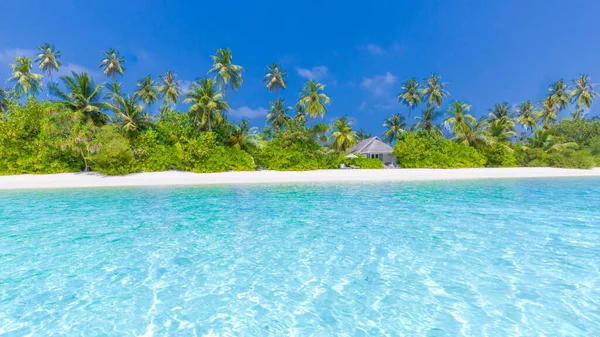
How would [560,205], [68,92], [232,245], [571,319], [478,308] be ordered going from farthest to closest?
[68,92], [560,205], [232,245], [478,308], [571,319]

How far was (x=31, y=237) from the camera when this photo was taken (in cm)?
700

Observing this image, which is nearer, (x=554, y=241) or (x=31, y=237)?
(x=554, y=241)

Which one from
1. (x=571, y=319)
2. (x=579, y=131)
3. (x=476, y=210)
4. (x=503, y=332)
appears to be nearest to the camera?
(x=503, y=332)

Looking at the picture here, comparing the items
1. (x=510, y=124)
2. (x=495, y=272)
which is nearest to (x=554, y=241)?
(x=495, y=272)

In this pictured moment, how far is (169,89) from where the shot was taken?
131 ft

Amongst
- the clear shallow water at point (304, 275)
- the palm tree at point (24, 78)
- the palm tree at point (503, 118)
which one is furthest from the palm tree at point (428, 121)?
the palm tree at point (24, 78)

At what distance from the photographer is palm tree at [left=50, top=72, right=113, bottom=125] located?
24406mm

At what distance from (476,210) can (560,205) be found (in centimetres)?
376

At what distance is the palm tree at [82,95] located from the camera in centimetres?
2441

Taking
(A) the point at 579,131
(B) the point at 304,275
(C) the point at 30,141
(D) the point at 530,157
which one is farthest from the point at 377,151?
(B) the point at 304,275

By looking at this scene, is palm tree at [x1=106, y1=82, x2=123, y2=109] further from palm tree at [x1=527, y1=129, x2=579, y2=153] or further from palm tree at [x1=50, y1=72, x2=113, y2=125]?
palm tree at [x1=527, y1=129, x2=579, y2=153]

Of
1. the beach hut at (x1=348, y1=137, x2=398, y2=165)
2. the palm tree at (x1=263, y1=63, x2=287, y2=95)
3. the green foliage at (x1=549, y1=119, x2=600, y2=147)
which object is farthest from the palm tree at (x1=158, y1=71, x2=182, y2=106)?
the green foliage at (x1=549, y1=119, x2=600, y2=147)

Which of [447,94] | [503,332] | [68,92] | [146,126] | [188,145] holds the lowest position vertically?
[503,332]

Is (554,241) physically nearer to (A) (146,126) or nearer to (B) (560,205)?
(B) (560,205)
